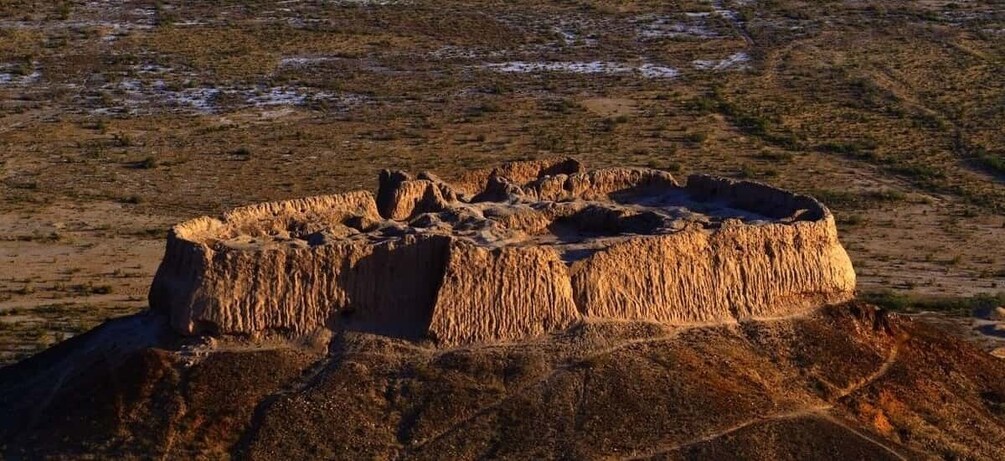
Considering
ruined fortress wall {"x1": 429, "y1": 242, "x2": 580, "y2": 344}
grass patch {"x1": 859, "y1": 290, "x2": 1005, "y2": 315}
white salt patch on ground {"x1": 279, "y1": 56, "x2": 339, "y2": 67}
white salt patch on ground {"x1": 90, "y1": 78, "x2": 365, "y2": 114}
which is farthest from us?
white salt patch on ground {"x1": 279, "y1": 56, "x2": 339, "y2": 67}

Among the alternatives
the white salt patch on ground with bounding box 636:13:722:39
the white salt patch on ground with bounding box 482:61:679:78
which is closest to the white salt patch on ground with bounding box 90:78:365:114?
the white salt patch on ground with bounding box 482:61:679:78

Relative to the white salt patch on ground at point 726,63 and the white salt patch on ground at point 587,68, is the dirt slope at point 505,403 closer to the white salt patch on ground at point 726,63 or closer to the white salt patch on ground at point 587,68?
the white salt patch on ground at point 587,68

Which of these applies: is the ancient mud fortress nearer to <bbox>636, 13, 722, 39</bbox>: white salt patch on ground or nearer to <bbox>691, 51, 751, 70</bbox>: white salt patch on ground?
<bbox>691, 51, 751, 70</bbox>: white salt patch on ground

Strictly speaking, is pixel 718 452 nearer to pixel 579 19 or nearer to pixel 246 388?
pixel 246 388

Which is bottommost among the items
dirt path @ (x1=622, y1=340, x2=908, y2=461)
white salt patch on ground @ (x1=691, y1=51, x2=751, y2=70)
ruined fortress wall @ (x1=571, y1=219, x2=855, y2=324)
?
white salt patch on ground @ (x1=691, y1=51, x2=751, y2=70)

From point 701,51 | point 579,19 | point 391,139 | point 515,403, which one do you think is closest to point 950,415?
point 515,403

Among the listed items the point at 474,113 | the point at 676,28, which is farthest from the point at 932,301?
the point at 676,28

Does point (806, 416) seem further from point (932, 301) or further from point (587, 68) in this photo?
point (587, 68)
